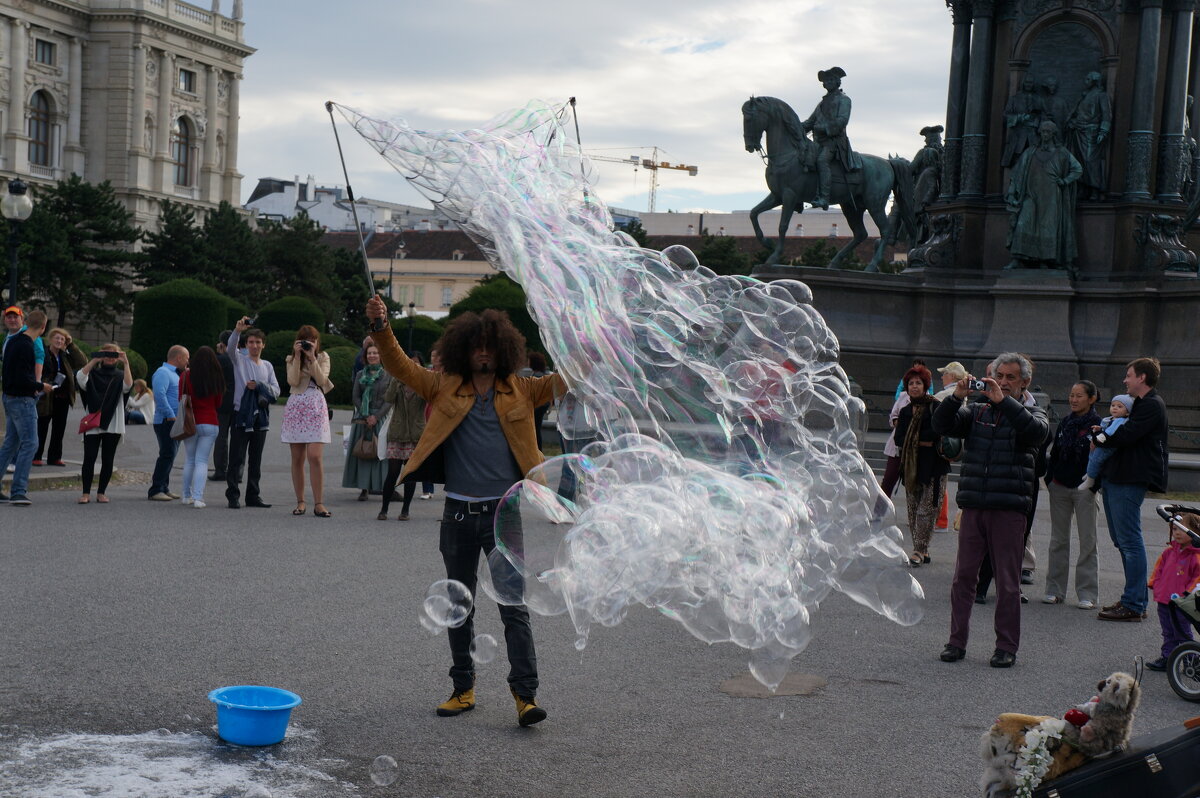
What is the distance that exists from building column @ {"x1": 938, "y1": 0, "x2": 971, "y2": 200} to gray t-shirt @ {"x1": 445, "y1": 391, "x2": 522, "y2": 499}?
55.5 ft

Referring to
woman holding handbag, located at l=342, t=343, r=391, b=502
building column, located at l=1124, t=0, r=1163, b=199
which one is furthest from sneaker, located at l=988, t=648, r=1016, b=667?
building column, located at l=1124, t=0, r=1163, b=199

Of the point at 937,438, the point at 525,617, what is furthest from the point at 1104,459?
the point at 525,617

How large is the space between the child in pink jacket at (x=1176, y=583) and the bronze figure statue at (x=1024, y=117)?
13764 mm

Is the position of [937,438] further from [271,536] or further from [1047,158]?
[1047,158]

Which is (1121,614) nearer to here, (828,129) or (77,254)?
(828,129)

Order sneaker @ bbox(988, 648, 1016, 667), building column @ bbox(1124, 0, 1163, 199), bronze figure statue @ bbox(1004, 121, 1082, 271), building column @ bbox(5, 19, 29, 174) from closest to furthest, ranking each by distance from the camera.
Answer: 1. sneaker @ bbox(988, 648, 1016, 667)
2. bronze figure statue @ bbox(1004, 121, 1082, 271)
3. building column @ bbox(1124, 0, 1163, 199)
4. building column @ bbox(5, 19, 29, 174)

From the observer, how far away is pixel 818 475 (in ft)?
20.0

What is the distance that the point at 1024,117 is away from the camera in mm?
20062

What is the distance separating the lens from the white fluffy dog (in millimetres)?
4242

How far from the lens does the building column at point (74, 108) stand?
8925cm

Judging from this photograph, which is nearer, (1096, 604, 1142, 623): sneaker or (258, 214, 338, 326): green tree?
(1096, 604, 1142, 623): sneaker

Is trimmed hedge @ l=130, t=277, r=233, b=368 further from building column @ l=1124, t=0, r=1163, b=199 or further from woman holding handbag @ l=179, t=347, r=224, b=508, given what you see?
woman holding handbag @ l=179, t=347, r=224, b=508

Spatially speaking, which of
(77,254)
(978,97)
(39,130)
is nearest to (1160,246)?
(978,97)

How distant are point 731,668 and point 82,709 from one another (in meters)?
3.20
